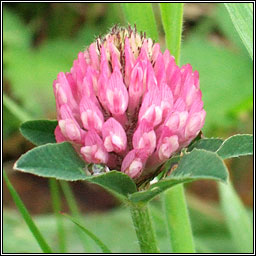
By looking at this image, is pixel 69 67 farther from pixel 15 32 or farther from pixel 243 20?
pixel 243 20

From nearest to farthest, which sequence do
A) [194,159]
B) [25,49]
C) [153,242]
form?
[194,159] → [153,242] → [25,49]

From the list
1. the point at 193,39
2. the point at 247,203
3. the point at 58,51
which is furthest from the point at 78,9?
the point at 247,203

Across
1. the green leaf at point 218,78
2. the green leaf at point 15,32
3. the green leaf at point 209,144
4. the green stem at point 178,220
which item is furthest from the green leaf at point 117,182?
the green leaf at point 15,32

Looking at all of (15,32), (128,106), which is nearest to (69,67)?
(15,32)

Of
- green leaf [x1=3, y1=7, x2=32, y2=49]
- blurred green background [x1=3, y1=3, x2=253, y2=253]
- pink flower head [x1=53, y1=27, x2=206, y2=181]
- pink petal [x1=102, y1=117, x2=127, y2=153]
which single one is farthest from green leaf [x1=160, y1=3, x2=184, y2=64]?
green leaf [x1=3, y1=7, x2=32, y2=49]

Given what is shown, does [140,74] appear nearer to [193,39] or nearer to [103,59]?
[103,59]

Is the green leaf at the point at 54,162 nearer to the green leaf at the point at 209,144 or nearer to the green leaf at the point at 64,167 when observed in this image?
the green leaf at the point at 64,167
